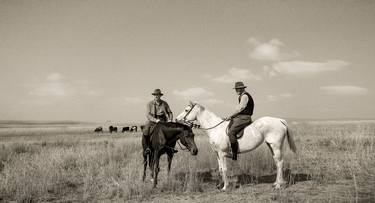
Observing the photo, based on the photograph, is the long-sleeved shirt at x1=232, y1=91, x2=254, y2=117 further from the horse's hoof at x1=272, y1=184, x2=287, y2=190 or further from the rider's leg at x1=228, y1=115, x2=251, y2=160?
the horse's hoof at x1=272, y1=184, x2=287, y2=190

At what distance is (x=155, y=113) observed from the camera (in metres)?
9.80

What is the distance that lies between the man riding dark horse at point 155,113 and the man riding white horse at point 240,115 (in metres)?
2.20

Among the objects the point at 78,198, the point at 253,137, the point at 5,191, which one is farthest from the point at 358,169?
the point at 5,191

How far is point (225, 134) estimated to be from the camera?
8.75 meters

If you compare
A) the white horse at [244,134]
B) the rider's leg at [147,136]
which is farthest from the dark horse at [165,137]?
the white horse at [244,134]

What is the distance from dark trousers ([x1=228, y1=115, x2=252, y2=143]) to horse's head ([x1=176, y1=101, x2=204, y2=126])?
3.54 ft

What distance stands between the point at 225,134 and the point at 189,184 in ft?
5.64

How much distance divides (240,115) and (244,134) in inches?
21.9

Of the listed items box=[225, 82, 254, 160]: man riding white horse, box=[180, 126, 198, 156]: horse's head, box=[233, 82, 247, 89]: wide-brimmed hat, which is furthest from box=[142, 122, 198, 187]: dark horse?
box=[233, 82, 247, 89]: wide-brimmed hat

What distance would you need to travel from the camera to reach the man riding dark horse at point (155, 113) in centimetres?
951

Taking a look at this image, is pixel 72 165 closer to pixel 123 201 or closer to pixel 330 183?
pixel 123 201

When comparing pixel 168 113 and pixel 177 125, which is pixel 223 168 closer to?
pixel 177 125

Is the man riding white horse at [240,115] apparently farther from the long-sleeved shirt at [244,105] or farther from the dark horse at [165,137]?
the dark horse at [165,137]

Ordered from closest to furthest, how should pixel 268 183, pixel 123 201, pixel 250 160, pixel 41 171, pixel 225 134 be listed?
pixel 123 201 < pixel 225 134 < pixel 268 183 < pixel 41 171 < pixel 250 160
